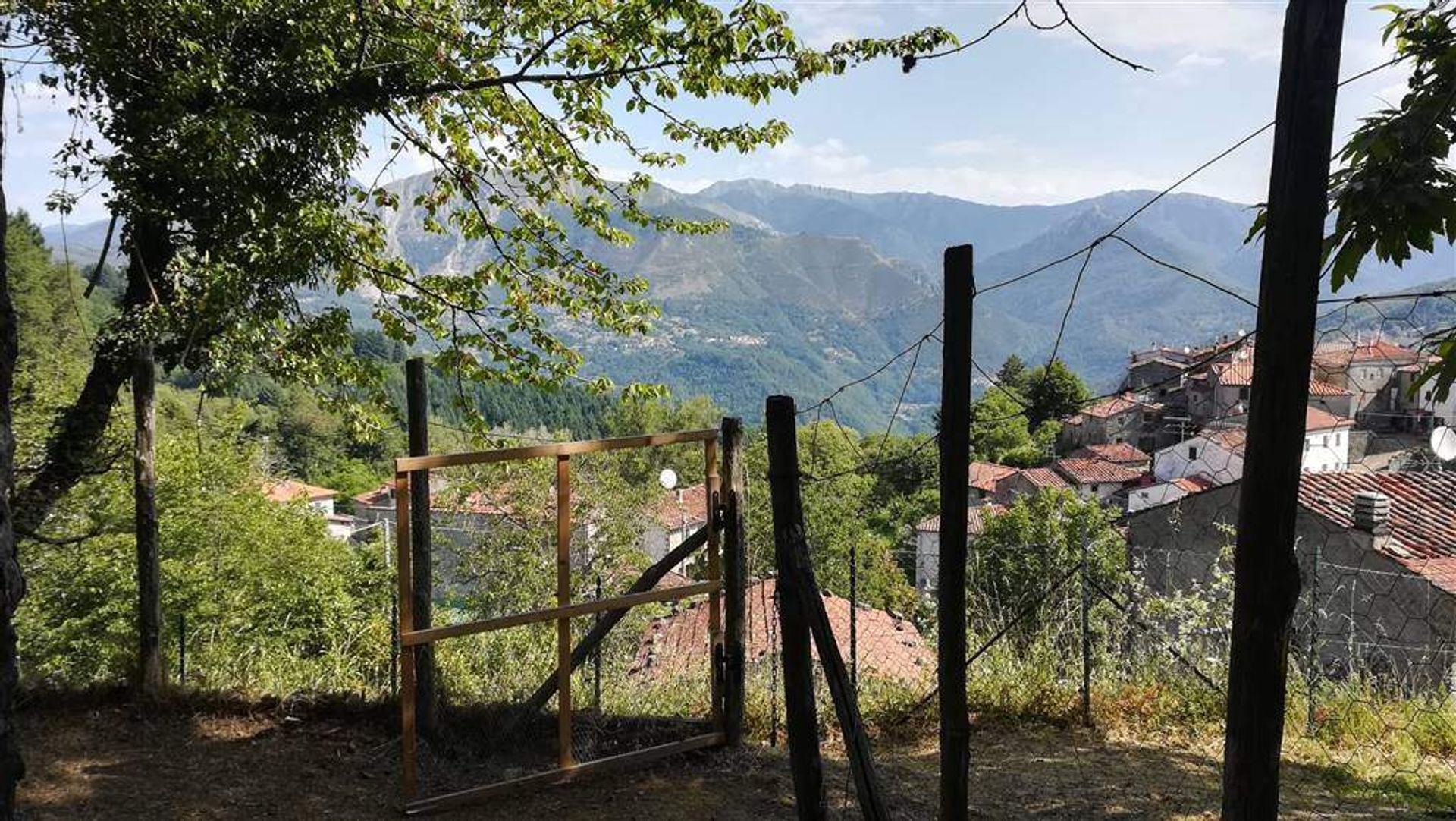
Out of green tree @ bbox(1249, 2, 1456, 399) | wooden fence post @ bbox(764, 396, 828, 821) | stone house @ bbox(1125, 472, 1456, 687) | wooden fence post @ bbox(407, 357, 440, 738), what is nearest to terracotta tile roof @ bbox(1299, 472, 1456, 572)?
stone house @ bbox(1125, 472, 1456, 687)

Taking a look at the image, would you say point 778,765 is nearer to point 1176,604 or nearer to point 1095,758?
point 1095,758

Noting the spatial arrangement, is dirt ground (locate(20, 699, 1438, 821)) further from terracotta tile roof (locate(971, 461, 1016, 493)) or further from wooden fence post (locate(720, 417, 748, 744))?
terracotta tile roof (locate(971, 461, 1016, 493))

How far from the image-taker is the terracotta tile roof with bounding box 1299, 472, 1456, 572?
11.6m

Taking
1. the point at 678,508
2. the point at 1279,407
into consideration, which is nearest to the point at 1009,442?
the point at 678,508

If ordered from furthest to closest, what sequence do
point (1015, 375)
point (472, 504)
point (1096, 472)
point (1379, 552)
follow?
point (1015, 375) < point (1096, 472) < point (472, 504) < point (1379, 552)

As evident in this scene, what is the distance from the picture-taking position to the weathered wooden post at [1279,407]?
1802 millimetres

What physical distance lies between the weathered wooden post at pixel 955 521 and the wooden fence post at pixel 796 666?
557 mm

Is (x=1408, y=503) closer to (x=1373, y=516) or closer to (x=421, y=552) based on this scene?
(x=1373, y=516)

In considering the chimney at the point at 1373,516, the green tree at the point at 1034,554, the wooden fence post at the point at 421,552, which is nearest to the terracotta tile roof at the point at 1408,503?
the chimney at the point at 1373,516

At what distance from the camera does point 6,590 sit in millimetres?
2254

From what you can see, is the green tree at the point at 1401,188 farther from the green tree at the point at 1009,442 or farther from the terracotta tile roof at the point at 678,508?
the green tree at the point at 1009,442

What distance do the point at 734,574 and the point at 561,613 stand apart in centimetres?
104

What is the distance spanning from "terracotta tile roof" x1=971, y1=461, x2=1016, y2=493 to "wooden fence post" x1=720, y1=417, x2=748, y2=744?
44.8 metres

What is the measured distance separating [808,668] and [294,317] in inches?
220
